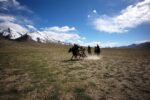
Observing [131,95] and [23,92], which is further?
[23,92]

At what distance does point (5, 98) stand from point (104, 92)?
17.1 feet

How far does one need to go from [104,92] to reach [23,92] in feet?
15.0

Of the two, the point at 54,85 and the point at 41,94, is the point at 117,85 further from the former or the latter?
the point at 41,94

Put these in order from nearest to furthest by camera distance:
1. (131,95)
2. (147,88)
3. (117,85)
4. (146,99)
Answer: (146,99), (131,95), (147,88), (117,85)

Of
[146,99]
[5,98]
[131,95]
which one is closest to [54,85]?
[5,98]

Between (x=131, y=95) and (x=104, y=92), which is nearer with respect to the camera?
(x=131, y=95)

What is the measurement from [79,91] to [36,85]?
9.91ft

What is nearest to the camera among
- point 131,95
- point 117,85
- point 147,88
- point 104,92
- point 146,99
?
point 146,99

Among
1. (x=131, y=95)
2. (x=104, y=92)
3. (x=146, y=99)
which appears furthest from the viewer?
(x=104, y=92)

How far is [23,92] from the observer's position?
859cm

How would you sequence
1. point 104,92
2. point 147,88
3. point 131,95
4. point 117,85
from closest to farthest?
1. point 131,95
2. point 104,92
3. point 147,88
4. point 117,85

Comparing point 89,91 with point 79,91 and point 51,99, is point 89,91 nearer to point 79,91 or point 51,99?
point 79,91

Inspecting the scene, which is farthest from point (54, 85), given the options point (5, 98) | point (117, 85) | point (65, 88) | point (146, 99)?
point (146, 99)

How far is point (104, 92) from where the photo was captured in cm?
848
